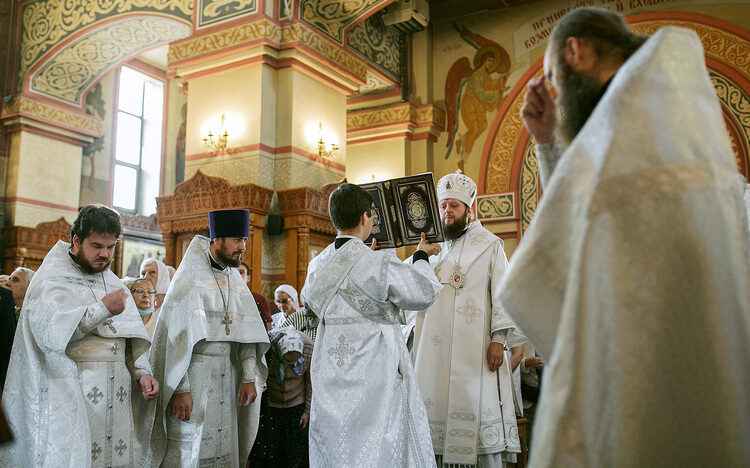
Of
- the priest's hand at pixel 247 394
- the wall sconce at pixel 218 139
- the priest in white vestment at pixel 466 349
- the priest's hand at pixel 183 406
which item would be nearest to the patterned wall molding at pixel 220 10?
the wall sconce at pixel 218 139

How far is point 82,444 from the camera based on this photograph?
10.5ft

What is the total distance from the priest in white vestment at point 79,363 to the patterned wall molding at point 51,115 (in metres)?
8.31

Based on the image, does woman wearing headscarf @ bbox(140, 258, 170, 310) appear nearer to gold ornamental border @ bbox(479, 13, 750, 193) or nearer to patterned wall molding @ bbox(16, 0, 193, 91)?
patterned wall molding @ bbox(16, 0, 193, 91)

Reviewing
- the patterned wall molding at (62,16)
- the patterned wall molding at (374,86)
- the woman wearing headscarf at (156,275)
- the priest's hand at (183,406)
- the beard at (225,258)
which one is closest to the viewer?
the priest's hand at (183,406)

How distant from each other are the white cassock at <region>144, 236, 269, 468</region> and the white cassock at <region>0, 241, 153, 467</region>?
0.71ft

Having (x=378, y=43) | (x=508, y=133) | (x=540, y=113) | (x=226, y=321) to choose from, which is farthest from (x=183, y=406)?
(x=378, y=43)

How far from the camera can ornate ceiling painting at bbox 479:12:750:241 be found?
9.31 meters

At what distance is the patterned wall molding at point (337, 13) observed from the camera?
9.56 meters

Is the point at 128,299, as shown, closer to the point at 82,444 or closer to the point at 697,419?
the point at 82,444

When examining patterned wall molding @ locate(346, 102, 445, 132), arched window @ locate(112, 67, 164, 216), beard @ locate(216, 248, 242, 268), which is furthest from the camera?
arched window @ locate(112, 67, 164, 216)

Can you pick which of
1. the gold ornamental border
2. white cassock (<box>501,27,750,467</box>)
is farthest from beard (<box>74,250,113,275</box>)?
the gold ornamental border

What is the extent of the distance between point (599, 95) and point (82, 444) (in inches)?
112

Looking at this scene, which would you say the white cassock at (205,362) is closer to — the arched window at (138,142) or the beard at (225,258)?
the beard at (225,258)

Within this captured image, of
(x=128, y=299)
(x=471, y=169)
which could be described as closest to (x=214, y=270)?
(x=128, y=299)
